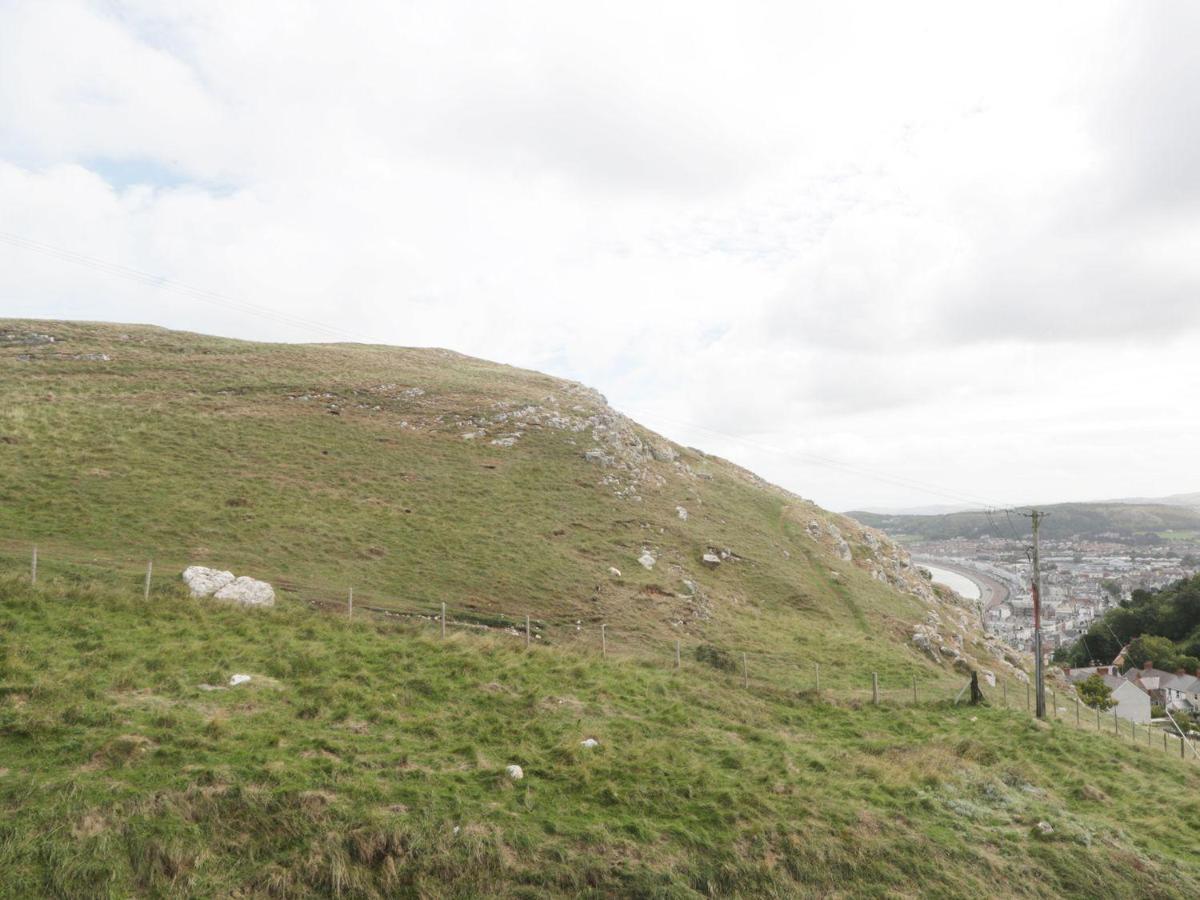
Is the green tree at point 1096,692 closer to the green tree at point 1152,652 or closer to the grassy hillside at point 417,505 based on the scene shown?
the grassy hillside at point 417,505

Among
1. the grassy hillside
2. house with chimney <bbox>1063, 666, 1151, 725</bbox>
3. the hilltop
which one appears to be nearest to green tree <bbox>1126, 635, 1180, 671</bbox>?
house with chimney <bbox>1063, 666, 1151, 725</bbox>

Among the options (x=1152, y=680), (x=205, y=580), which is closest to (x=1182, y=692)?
(x=1152, y=680)

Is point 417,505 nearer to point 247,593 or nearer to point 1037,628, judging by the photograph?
point 247,593

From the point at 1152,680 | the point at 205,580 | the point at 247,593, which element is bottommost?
the point at 1152,680

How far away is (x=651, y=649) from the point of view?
29719mm

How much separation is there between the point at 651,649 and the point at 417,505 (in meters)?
18.7

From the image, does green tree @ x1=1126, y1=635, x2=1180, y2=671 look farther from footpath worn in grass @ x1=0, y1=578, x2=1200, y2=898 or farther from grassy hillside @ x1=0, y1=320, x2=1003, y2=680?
footpath worn in grass @ x1=0, y1=578, x2=1200, y2=898

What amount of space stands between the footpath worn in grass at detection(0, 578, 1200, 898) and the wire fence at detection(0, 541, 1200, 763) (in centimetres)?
272

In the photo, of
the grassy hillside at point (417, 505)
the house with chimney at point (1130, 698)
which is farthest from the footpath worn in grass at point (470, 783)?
the house with chimney at point (1130, 698)

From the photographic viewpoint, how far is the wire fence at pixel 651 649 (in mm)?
24406

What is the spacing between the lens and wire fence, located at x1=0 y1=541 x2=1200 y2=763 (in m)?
24.4

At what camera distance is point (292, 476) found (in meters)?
40.9

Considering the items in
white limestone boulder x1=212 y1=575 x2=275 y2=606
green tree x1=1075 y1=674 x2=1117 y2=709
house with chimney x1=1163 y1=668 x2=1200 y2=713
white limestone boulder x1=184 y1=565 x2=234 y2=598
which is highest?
white limestone boulder x1=184 y1=565 x2=234 y2=598

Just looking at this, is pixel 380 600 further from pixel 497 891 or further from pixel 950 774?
pixel 950 774
